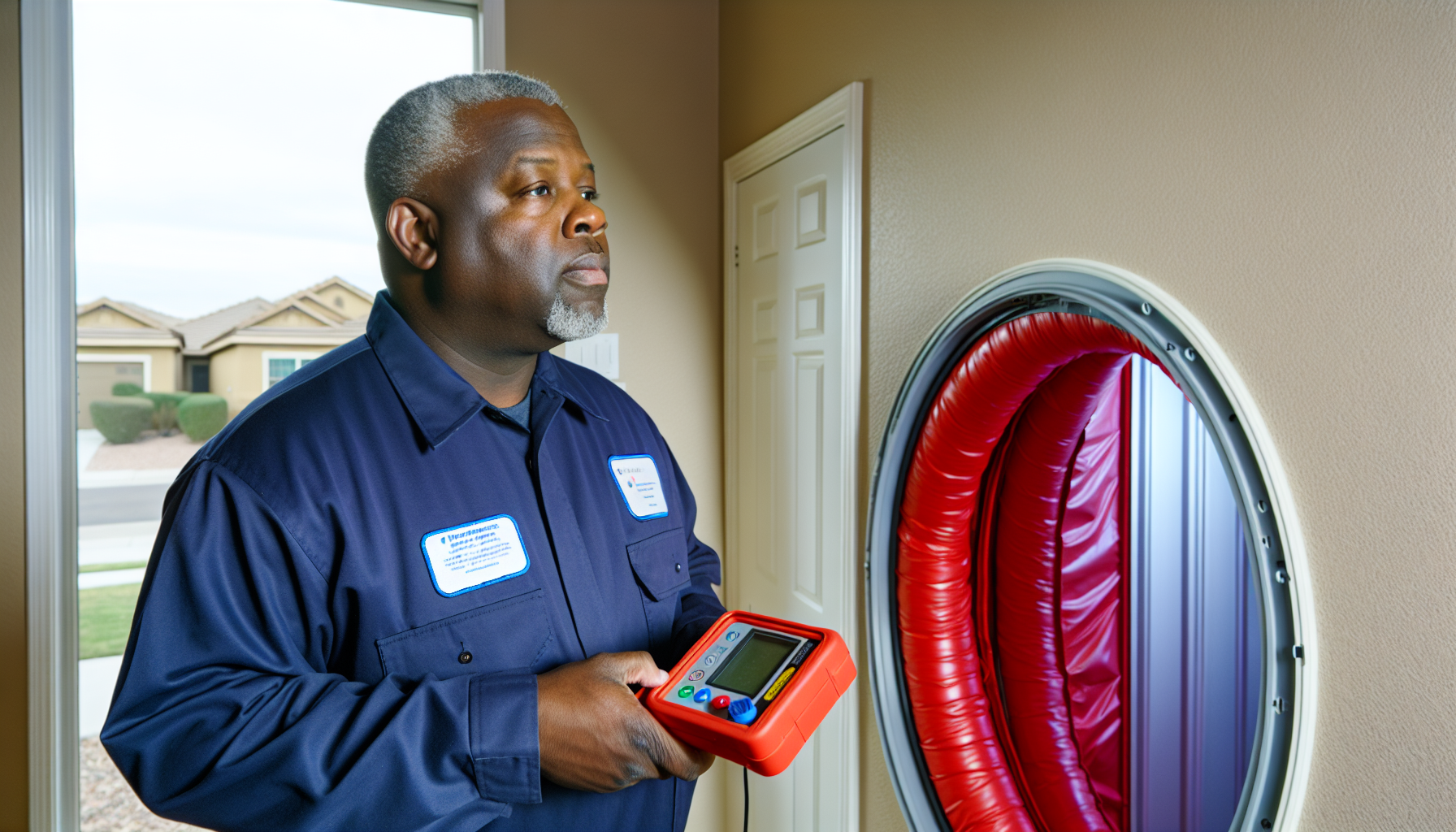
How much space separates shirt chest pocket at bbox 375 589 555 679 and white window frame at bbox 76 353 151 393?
1900 mm

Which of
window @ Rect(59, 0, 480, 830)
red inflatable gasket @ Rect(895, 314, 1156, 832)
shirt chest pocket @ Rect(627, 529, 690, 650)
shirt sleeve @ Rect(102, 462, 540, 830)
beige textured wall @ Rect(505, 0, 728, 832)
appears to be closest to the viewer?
shirt sleeve @ Rect(102, 462, 540, 830)

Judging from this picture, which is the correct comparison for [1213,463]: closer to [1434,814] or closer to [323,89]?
[1434,814]

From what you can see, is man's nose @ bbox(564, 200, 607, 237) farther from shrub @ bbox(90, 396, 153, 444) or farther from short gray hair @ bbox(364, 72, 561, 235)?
shrub @ bbox(90, 396, 153, 444)

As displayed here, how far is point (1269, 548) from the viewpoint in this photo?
3.44 feet

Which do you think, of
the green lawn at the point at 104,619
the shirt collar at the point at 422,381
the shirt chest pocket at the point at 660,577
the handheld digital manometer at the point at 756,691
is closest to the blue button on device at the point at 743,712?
the handheld digital manometer at the point at 756,691

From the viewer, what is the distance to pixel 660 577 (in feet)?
4.07

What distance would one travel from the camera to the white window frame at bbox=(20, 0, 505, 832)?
2078mm

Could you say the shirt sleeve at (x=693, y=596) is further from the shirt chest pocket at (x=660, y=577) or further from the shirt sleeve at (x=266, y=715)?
the shirt sleeve at (x=266, y=715)

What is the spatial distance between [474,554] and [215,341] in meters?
1.91

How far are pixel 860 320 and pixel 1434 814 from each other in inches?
52.1

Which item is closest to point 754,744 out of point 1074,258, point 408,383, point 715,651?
point 715,651

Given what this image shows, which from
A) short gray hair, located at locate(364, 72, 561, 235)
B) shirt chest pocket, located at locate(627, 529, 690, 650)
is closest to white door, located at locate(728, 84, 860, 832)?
shirt chest pocket, located at locate(627, 529, 690, 650)

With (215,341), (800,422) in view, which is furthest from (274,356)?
(800,422)

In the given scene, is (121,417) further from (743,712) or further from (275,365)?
(743,712)
